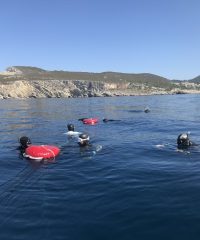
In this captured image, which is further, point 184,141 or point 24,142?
point 24,142

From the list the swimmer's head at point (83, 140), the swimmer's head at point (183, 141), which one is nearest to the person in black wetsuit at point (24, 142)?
the swimmer's head at point (83, 140)

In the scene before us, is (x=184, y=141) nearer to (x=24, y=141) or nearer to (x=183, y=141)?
(x=183, y=141)

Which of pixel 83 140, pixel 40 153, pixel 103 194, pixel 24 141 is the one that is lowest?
pixel 103 194

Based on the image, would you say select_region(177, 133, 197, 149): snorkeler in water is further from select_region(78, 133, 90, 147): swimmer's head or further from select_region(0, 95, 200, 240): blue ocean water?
select_region(78, 133, 90, 147): swimmer's head

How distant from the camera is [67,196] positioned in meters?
15.1

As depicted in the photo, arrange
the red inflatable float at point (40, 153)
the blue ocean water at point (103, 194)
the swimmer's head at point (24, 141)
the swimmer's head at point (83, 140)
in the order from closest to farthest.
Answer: the blue ocean water at point (103, 194)
the red inflatable float at point (40, 153)
the swimmer's head at point (24, 141)
the swimmer's head at point (83, 140)

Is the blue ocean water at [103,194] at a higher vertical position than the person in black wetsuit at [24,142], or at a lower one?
lower

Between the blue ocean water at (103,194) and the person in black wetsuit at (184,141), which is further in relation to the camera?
the person in black wetsuit at (184,141)

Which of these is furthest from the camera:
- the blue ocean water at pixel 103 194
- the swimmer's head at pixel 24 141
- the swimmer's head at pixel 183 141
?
the swimmer's head at pixel 24 141

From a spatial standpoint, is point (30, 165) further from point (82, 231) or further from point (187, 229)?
point (187, 229)

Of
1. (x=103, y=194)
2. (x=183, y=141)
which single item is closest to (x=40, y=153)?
(x=103, y=194)

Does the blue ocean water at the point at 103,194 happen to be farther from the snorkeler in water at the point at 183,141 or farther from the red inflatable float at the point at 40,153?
the snorkeler in water at the point at 183,141

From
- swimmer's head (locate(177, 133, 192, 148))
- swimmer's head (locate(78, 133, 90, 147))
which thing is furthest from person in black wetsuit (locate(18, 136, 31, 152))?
swimmer's head (locate(177, 133, 192, 148))

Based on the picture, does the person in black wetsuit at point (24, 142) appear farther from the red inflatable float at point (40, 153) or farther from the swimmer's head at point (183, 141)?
the swimmer's head at point (183, 141)
